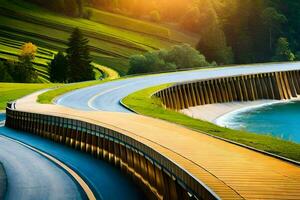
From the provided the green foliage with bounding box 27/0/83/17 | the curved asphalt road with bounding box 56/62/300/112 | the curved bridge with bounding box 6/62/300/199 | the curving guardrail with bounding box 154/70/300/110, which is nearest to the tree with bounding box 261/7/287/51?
the green foliage with bounding box 27/0/83/17

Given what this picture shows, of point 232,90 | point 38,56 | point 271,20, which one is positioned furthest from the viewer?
point 271,20

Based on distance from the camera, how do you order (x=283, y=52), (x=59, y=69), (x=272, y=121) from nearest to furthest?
(x=272, y=121) < (x=59, y=69) < (x=283, y=52)

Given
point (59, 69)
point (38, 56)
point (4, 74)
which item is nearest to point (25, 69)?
point (4, 74)

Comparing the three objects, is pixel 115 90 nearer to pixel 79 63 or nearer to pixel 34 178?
pixel 79 63

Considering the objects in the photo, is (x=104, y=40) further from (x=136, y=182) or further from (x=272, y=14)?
(x=136, y=182)

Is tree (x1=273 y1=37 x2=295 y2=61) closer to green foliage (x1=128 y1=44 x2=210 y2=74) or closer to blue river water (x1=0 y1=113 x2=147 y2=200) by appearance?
green foliage (x1=128 y1=44 x2=210 y2=74)

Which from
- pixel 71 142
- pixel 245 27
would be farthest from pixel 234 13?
pixel 71 142
